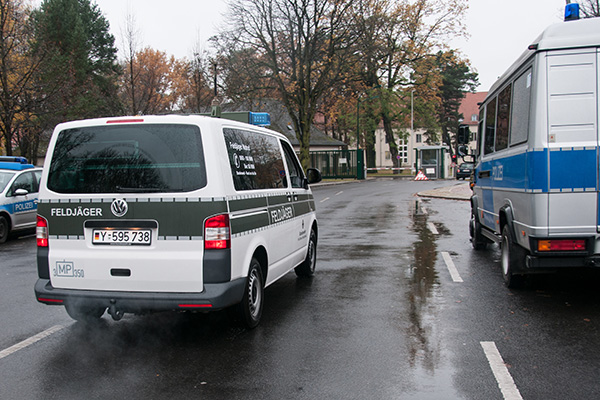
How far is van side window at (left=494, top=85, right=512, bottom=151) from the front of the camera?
7574 millimetres

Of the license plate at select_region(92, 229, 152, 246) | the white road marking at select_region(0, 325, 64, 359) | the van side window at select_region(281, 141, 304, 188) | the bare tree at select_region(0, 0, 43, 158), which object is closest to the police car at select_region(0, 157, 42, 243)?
the van side window at select_region(281, 141, 304, 188)

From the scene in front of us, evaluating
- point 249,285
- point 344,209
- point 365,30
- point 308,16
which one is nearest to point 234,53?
point 308,16

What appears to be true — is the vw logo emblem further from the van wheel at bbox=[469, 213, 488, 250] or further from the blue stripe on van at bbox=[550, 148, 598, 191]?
the van wheel at bbox=[469, 213, 488, 250]

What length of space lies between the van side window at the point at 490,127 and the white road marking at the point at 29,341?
255 inches

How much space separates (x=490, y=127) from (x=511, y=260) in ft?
9.36

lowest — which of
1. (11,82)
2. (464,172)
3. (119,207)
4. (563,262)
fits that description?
(563,262)

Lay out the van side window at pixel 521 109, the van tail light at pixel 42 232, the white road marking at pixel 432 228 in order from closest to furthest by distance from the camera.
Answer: the van tail light at pixel 42 232 < the van side window at pixel 521 109 < the white road marking at pixel 432 228

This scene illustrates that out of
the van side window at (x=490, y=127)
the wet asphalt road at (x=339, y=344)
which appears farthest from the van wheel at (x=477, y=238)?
the wet asphalt road at (x=339, y=344)

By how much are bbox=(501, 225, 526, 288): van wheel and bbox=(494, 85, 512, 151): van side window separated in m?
1.20

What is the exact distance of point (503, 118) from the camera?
25.9ft

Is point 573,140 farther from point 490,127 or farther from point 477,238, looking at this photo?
point 477,238

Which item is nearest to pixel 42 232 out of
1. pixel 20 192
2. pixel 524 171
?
pixel 524 171

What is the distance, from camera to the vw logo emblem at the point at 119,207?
4918mm

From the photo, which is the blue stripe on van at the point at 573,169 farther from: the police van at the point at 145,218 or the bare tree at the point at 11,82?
the bare tree at the point at 11,82
